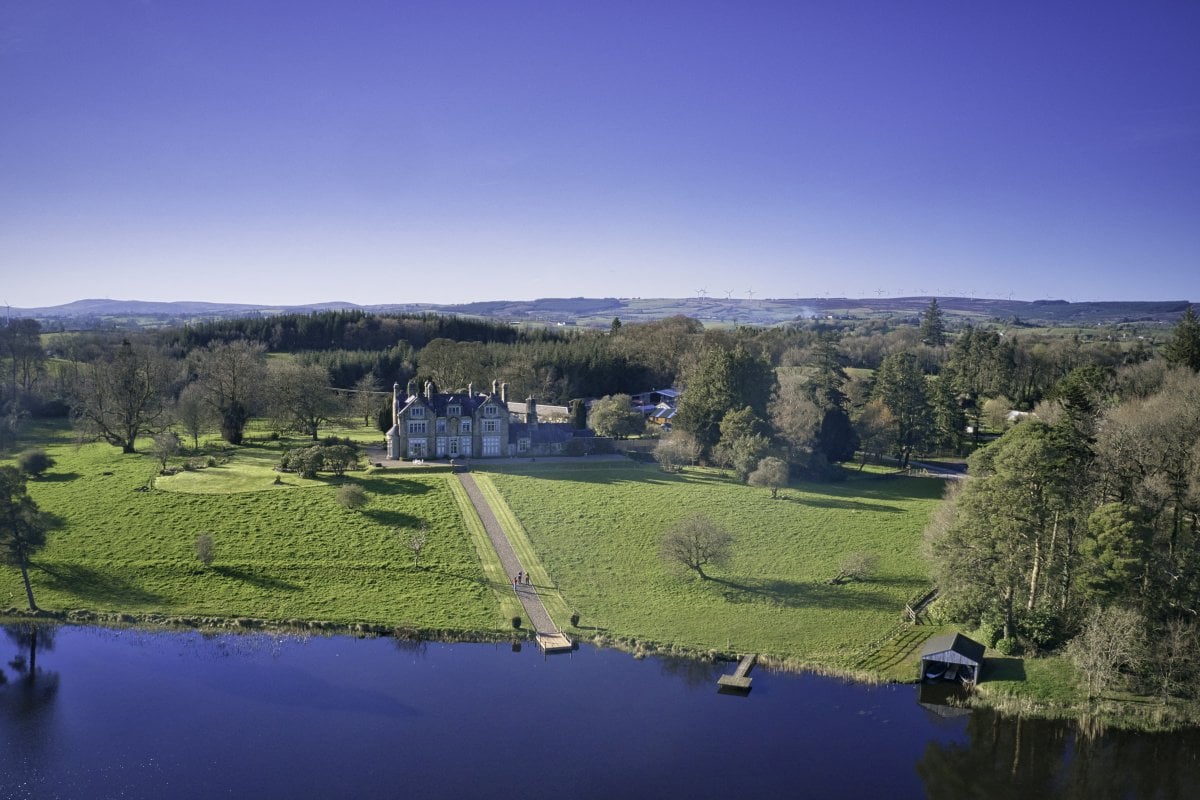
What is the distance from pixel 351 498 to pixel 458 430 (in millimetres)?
15782

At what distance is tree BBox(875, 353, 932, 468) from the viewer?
68688 mm

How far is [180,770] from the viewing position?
25.7m

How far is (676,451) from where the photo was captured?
6425 centimetres

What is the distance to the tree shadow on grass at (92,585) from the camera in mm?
38781

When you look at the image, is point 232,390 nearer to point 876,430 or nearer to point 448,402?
point 448,402

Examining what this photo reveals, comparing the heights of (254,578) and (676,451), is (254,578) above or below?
below

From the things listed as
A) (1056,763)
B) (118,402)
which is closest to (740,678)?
(1056,763)

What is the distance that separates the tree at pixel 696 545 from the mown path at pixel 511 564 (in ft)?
25.0

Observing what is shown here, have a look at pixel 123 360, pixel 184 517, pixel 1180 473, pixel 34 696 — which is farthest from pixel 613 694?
pixel 123 360

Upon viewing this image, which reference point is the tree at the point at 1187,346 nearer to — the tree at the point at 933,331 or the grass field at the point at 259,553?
the grass field at the point at 259,553

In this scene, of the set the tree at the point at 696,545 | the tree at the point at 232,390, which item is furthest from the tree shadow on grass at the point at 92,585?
the tree at the point at 232,390

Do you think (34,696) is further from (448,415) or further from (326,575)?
(448,415)

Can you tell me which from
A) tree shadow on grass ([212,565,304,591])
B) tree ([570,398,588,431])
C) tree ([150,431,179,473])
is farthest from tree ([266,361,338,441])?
tree shadow on grass ([212,565,304,591])

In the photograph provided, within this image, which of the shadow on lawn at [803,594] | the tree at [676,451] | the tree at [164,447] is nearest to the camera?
the shadow on lawn at [803,594]
